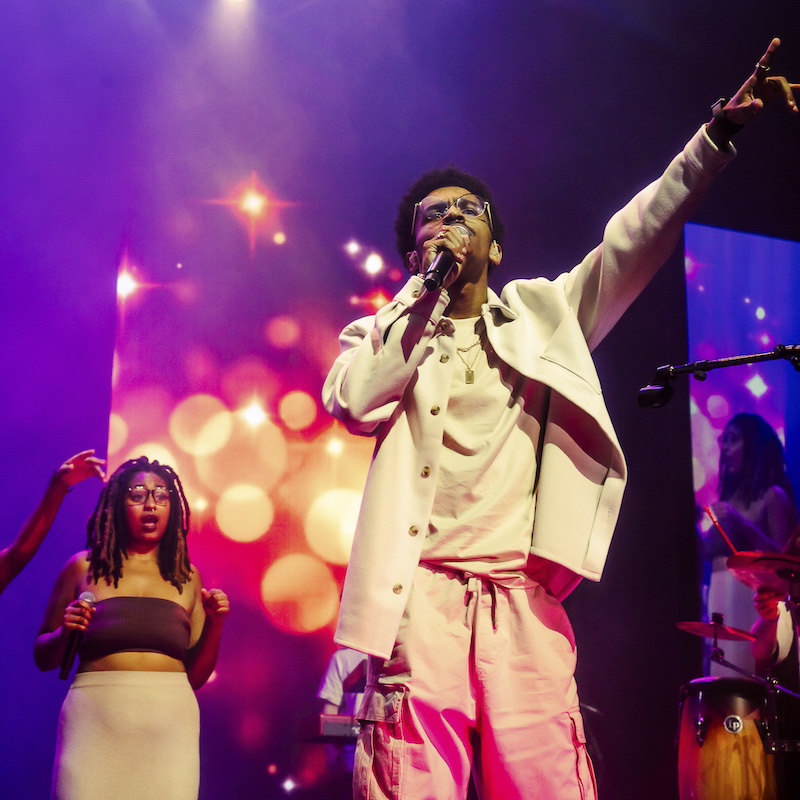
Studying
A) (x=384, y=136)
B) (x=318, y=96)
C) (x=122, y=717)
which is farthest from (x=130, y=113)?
(x=122, y=717)

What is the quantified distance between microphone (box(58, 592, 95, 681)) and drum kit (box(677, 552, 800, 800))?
95.3 inches

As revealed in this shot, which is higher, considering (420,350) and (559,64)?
(559,64)

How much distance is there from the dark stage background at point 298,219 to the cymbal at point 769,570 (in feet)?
3.24

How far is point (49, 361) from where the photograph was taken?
13.8 ft

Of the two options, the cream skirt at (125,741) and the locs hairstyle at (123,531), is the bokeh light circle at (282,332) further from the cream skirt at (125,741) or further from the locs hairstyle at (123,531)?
the cream skirt at (125,741)

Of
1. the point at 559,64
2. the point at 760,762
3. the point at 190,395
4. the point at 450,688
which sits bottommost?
the point at 760,762

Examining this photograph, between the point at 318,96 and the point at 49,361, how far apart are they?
1.94m

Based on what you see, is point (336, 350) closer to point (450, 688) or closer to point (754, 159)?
point (754, 159)

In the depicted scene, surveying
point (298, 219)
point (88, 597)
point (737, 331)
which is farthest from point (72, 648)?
point (737, 331)

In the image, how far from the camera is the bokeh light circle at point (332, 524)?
4.59m

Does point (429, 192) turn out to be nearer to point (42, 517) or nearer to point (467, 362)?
point (467, 362)

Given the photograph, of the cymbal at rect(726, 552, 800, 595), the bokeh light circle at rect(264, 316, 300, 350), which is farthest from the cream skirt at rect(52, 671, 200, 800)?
the cymbal at rect(726, 552, 800, 595)

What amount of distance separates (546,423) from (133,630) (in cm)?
215

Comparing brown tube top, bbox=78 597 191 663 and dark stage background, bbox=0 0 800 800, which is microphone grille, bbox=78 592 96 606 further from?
dark stage background, bbox=0 0 800 800
